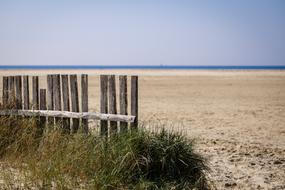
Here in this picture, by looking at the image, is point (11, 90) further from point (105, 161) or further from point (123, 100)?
point (105, 161)

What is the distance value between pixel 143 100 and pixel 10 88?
9.46 metres

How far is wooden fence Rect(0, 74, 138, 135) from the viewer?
233 inches

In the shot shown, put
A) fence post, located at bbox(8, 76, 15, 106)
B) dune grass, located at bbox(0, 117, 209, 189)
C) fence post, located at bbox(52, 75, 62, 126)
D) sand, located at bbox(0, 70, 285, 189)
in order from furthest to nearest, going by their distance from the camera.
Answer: fence post, located at bbox(8, 76, 15, 106) → fence post, located at bbox(52, 75, 62, 126) → sand, located at bbox(0, 70, 285, 189) → dune grass, located at bbox(0, 117, 209, 189)

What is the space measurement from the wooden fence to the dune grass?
0.46 meters

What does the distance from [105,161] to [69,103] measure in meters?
1.98

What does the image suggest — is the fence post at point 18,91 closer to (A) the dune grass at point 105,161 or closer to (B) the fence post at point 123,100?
(A) the dune grass at point 105,161

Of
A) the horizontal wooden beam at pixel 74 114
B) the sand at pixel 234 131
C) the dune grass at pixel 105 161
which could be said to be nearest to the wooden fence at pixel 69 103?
the horizontal wooden beam at pixel 74 114

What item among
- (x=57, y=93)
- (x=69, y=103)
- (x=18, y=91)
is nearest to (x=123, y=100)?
(x=69, y=103)

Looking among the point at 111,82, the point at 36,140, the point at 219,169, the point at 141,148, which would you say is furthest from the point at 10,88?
the point at 219,169

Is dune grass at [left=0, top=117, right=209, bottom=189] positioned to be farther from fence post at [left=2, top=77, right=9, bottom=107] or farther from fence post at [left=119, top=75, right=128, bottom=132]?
fence post at [left=2, top=77, right=9, bottom=107]

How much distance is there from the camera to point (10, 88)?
7098mm

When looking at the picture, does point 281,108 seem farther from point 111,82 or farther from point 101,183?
point 101,183

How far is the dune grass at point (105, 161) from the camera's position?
4.51 meters

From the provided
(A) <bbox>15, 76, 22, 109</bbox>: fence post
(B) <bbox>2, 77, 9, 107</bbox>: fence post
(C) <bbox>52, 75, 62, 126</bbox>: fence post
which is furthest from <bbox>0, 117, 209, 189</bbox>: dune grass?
(B) <bbox>2, 77, 9, 107</bbox>: fence post
